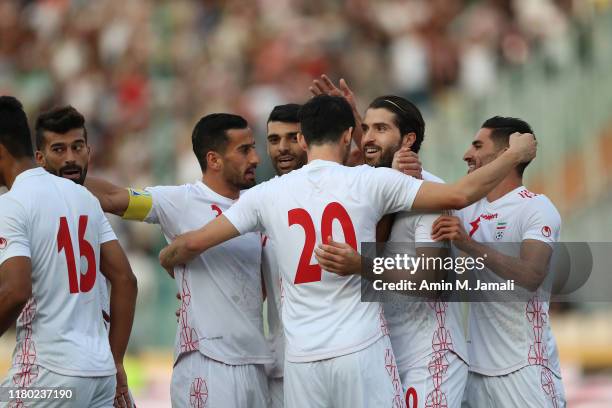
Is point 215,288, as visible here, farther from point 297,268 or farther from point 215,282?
point 297,268

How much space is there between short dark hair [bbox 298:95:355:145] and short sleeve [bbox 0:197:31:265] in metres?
1.58

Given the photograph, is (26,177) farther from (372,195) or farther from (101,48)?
(101,48)

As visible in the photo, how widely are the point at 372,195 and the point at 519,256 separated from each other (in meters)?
1.30

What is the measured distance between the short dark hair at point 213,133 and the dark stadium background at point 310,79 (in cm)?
517

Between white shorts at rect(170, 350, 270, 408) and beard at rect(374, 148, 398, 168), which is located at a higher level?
beard at rect(374, 148, 398, 168)

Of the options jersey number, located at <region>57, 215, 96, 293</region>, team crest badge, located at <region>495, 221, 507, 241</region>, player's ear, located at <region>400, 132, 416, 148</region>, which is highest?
player's ear, located at <region>400, 132, 416, 148</region>

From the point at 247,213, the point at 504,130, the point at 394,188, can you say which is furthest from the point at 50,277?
the point at 504,130

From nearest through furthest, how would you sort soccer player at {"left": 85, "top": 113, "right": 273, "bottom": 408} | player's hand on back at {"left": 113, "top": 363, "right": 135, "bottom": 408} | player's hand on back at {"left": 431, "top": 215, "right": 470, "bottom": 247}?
player's hand on back at {"left": 431, "top": 215, "right": 470, "bottom": 247} → player's hand on back at {"left": 113, "top": 363, "right": 135, "bottom": 408} → soccer player at {"left": 85, "top": 113, "right": 273, "bottom": 408}

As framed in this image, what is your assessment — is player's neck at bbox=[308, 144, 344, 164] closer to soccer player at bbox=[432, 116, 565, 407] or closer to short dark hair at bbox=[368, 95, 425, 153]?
short dark hair at bbox=[368, 95, 425, 153]

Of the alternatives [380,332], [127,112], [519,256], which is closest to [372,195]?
[380,332]

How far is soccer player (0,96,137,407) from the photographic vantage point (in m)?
5.76

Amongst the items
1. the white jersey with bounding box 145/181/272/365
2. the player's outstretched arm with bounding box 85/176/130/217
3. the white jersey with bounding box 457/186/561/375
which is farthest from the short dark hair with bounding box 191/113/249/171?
the white jersey with bounding box 457/186/561/375

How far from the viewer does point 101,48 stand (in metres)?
17.0

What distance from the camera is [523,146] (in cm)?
610
